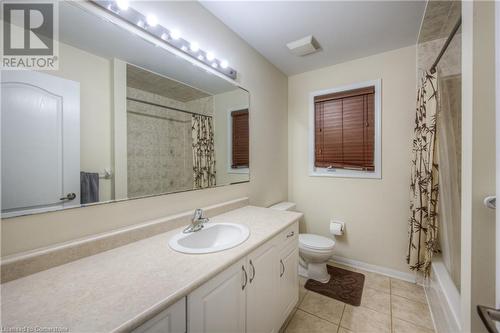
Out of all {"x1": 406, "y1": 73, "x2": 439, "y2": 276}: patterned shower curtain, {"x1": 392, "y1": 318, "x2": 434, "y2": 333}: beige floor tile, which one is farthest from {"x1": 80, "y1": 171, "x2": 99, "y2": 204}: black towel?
{"x1": 406, "y1": 73, "x2": 439, "y2": 276}: patterned shower curtain

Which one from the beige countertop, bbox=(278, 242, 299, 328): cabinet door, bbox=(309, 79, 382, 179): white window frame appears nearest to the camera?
the beige countertop

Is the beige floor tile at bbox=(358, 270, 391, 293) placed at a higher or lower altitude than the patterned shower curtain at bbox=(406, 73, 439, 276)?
lower

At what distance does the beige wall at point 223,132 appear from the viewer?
5.47ft

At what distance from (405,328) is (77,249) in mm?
2185

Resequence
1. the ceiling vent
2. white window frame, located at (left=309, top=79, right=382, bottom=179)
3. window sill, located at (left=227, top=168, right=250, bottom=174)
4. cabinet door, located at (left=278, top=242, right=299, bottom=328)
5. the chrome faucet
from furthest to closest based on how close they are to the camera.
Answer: white window frame, located at (left=309, top=79, right=382, bottom=179) → the ceiling vent → window sill, located at (left=227, top=168, right=250, bottom=174) → cabinet door, located at (left=278, top=242, right=299, bottom=328) → the chrome faucet

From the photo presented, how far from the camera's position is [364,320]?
1.54 metres

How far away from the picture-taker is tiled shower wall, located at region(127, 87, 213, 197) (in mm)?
1115

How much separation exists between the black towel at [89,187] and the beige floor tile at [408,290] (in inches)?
99.6

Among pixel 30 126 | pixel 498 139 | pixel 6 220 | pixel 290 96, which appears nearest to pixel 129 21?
pixel 30 126

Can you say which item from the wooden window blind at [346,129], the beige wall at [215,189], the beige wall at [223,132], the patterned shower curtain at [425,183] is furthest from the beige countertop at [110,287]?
the wooden window blind at [346,129]

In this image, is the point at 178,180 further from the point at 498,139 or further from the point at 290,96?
the point at 290,96

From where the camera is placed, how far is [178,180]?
1.34 meters

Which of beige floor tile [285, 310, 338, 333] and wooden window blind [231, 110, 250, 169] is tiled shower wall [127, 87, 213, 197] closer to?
wooden window blind [231, 110, 250, 169]

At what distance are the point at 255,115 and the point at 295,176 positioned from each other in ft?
3.56
